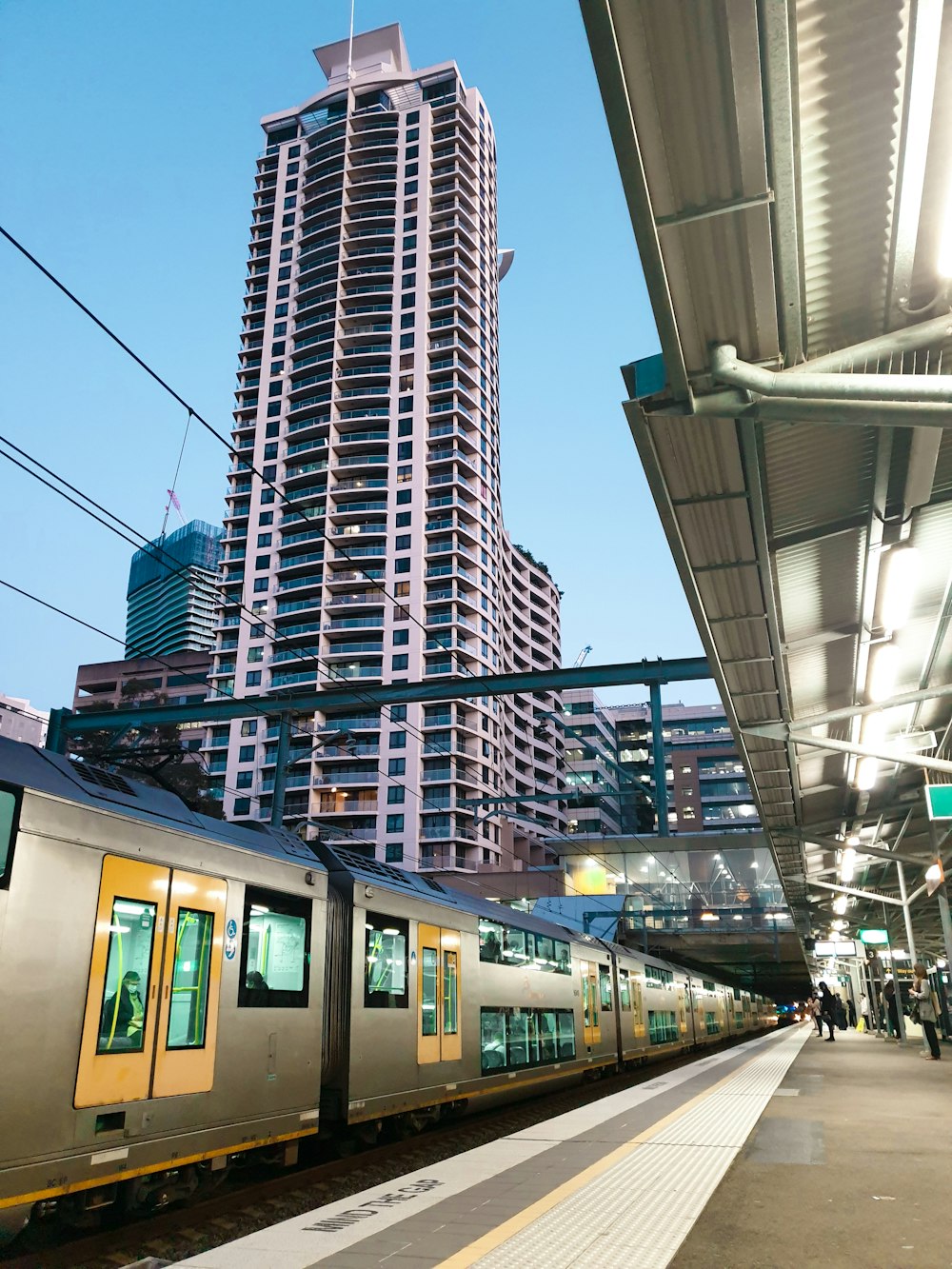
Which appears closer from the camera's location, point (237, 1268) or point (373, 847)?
point (237, 1268)

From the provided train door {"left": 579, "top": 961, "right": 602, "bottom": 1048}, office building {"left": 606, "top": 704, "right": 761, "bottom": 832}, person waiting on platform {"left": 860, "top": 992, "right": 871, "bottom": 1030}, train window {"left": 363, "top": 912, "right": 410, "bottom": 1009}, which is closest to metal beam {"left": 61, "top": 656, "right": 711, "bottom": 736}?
train door {"left": 579, "top": 961, "right": 602, "bottom": 1048}

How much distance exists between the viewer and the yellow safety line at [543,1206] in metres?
4.08

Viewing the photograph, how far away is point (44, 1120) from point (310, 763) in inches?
2733

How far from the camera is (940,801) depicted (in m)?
13.5

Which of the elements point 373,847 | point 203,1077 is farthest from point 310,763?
point 203,1077

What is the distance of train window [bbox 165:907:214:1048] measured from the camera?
6.95 m

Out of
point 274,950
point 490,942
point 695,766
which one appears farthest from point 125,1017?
point 695,766

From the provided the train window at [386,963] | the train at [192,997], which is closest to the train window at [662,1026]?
the train at [192,997]

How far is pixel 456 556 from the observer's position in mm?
78812

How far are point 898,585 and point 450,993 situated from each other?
7.47 m

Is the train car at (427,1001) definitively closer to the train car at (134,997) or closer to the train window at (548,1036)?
the train window at (548,1036)

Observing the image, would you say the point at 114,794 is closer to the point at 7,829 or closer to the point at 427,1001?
the point at 7,829

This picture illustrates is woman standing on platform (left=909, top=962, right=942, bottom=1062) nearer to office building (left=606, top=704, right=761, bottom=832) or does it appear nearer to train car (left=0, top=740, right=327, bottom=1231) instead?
train car (left=0, top=740, right=327, bottom=1231)

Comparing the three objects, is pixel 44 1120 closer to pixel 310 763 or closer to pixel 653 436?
pixel 653 436
